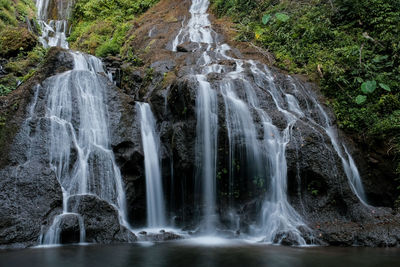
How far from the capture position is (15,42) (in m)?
13.9

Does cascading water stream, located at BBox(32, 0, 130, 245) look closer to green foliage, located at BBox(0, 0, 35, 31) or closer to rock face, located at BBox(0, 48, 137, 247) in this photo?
rock face, located at BBox(0, 48, 137, 247)

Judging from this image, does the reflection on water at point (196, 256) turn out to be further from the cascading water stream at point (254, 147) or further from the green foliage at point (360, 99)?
the green foliage at point (360, 99)

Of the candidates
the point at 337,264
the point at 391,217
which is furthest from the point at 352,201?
the point at 337,264

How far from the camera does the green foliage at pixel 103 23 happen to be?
16.8 m

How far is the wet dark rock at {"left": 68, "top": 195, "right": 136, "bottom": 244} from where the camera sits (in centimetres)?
639

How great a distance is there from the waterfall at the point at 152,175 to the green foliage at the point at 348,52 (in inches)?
175

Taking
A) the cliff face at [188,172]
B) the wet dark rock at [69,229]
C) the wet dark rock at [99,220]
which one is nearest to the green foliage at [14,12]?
the cliff face at [188,172]

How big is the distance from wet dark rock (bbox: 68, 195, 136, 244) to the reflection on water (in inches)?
17.3

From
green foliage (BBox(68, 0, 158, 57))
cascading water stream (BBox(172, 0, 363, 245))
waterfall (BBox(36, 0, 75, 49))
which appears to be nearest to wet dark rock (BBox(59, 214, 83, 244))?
cascading water stream (BBox(172, 0, 363, 245))

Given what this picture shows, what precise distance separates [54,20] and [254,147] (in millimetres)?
20366

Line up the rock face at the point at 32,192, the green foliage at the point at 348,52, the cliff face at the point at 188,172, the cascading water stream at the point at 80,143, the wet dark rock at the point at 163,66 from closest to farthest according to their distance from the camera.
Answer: the rock face at the point at 32,192, the cliff face at the point at 188,172, the cascading water stream at the point at 80,143, the green foliage at the point at 348,52, the wet dark rock at the point at 163,66

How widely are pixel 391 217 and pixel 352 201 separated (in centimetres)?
82

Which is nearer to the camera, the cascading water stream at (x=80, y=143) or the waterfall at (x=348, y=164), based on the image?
the cascading water stream at (x=80, y=143)

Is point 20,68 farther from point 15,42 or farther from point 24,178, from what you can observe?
point 24,178
